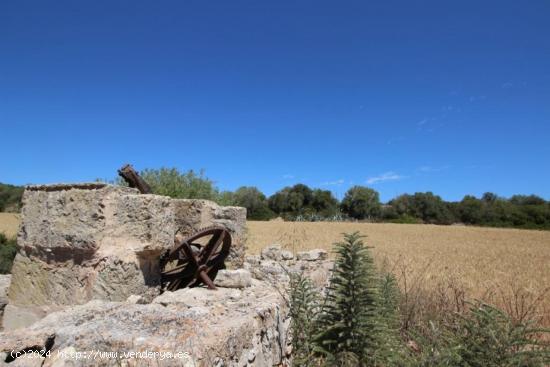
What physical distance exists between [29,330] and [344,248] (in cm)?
263

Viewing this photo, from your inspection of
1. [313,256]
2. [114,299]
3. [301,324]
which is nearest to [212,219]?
[114,299]

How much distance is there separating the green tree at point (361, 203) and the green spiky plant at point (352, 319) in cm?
7120

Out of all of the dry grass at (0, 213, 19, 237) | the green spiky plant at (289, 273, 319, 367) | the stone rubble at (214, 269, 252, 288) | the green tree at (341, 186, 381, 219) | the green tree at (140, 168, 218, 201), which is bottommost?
the green spiky plant at (289, 273, 319, 367)

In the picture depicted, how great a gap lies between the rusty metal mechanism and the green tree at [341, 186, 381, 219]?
6985 centimetres

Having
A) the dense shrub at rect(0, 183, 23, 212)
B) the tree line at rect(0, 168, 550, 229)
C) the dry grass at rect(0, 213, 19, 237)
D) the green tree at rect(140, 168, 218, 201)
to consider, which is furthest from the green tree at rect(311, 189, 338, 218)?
the green tree at rect(140, 168, 218, 201)

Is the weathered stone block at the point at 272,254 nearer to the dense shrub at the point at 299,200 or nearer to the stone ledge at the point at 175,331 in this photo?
the stone ledge at the point at 175,331

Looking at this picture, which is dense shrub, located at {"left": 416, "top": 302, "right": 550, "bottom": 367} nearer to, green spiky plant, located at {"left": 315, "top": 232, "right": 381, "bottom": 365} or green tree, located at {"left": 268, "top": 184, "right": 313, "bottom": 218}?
green spiky plant, located at {"left": 315, "top": 232, "right": 381, "bottom": 365}

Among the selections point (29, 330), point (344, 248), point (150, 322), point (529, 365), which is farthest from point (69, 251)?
point (529, 365)

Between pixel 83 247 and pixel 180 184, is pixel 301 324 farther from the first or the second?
pixel 180 184

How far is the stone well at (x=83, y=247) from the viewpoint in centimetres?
374

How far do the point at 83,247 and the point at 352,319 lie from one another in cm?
276

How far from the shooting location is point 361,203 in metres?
75.2

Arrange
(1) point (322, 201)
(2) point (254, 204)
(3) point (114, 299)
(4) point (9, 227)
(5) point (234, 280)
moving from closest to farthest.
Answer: (3) point (114, 299)
(5) point (234, 280)
(4) point (9, 227)
(2) point (254, 204)
(1) point (322, 201)

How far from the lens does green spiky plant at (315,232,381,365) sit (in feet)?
9.91
